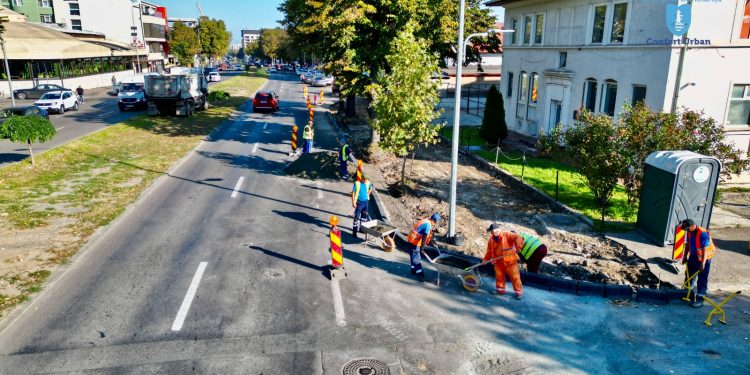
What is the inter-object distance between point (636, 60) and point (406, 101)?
9972 mm

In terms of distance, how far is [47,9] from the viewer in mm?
75625

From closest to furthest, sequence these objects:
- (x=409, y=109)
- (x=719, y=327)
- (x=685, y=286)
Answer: (x=719, y=327)
(x=685, y=286)
(x=409, y=109)

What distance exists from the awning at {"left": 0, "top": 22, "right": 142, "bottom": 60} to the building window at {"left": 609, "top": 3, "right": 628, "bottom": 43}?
4946 cm

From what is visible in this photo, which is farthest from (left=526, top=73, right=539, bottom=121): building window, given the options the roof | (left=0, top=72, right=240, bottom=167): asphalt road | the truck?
(left=0, top=72, right=240, bottom=167): asphalt road

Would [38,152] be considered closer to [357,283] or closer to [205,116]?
[205,116]

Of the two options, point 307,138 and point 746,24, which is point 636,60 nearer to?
point 746,24

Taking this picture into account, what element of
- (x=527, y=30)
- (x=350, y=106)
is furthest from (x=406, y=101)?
(x=350, y=106)

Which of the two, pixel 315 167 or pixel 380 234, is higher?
pixel 315 167

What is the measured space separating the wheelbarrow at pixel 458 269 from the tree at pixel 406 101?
621 centimetres

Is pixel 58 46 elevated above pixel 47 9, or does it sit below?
below

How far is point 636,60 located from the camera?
64.4 feet

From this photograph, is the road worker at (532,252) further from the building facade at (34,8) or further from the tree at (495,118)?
the building facade at (34,8)

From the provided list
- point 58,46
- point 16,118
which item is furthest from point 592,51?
point 58,46

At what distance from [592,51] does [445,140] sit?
920 cm
